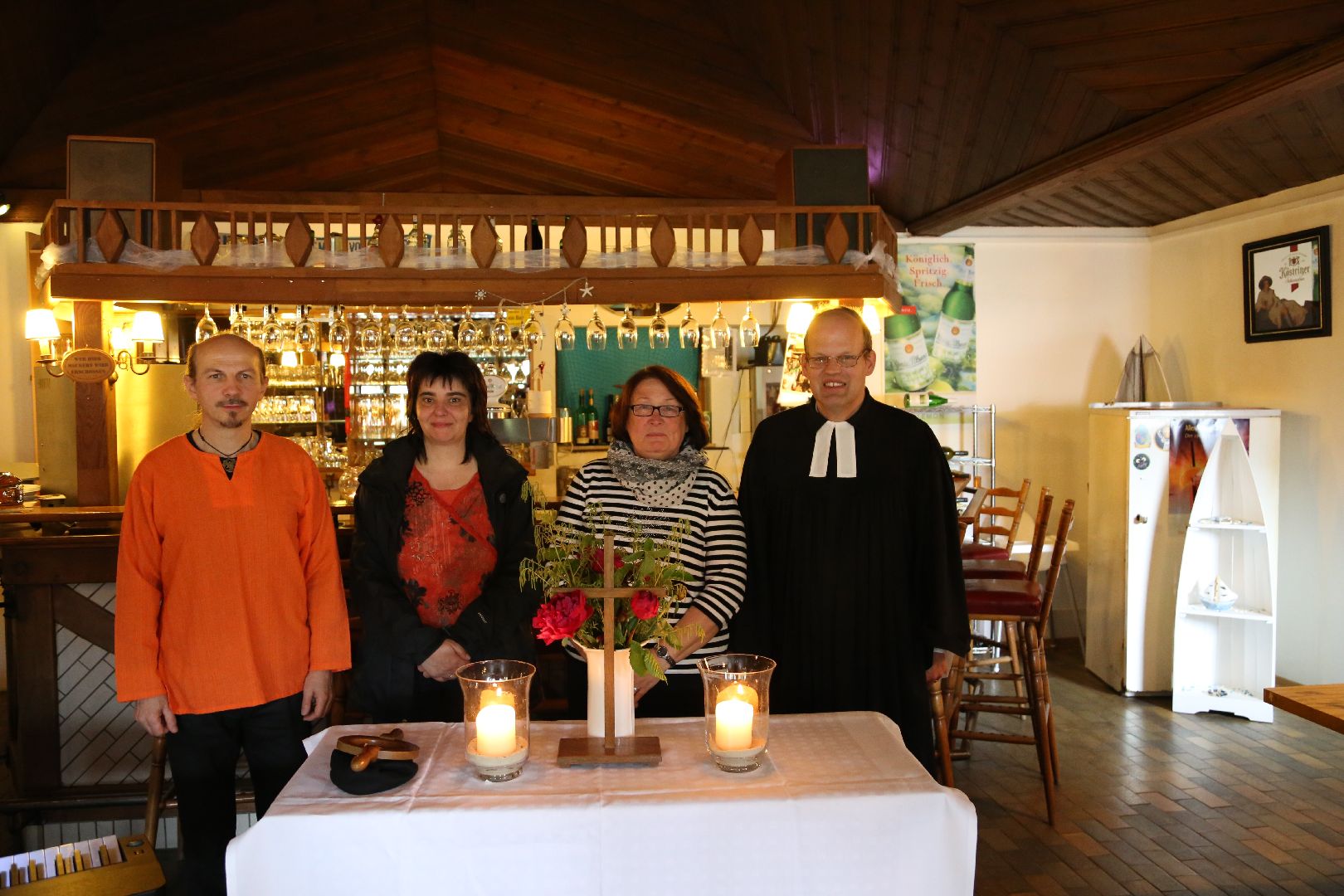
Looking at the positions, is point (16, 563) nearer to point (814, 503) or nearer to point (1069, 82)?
point (814, 503)

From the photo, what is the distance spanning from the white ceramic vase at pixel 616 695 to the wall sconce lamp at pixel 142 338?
16.0 ft

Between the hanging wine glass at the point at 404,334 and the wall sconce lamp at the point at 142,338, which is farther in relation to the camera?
the wall sconce lamp at the point at 142,338

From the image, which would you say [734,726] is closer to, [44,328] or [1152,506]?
[1152,506]

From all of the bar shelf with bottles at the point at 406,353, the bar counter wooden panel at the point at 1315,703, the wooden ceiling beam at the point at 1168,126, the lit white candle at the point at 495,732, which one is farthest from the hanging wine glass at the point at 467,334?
the wooden ceiling beam at the point at 1168,126

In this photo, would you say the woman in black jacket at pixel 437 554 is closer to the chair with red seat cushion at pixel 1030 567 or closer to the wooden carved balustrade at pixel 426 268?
the wooden carved balustrade at pixel 426 268

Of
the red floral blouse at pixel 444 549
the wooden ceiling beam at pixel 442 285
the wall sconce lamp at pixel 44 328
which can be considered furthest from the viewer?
the wall sconce lamp at pixel 44 328

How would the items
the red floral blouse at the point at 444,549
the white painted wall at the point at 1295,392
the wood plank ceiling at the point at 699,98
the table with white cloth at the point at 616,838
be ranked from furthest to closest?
1. the white painted wall at the point at 1295,392
2. the wood plank ceiling at the point at 699,98
3. the red floral blouse at the point at 444,549
4. the table with white cloth at the point at 616,838

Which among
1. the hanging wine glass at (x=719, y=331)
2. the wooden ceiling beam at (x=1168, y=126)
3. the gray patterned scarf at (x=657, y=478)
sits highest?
the wooden ceiling beam at (x=1168, y=126)

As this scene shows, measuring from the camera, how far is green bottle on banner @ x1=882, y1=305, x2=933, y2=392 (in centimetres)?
758

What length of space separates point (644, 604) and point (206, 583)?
133cm

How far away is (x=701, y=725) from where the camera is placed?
2.26m

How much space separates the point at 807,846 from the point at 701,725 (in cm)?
46

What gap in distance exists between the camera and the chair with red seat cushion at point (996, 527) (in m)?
5.29

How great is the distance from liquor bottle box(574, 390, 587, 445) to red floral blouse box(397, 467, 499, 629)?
16.9ft
